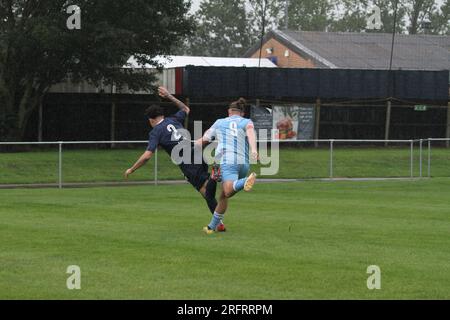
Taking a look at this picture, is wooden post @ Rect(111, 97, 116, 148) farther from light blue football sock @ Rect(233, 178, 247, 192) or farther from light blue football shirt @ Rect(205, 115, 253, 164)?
light blue football sock @ Rect(233, 178, 247, 192)

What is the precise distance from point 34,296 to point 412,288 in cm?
353

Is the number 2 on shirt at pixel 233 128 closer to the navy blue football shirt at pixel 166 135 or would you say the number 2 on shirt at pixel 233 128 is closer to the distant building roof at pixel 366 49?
the navy blue football shirt at pixel 166 135

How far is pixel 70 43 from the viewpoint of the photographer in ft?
115

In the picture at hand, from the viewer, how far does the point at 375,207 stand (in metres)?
20.5

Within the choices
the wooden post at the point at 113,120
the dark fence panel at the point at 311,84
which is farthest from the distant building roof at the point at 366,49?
the wooden post at the point at 113,120

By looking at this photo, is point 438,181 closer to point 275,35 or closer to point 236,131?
point 236,131

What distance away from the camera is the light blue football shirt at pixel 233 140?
14852mm

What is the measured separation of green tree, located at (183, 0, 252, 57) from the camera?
9500 cm

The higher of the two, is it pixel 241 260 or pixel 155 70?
pixel 155 70

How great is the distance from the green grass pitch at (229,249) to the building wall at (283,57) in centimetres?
3869

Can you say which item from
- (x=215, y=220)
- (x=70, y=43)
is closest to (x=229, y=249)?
(x=215, y=220)

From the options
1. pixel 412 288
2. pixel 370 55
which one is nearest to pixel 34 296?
pixel 412 288

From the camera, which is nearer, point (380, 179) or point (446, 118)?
point (380, 179)

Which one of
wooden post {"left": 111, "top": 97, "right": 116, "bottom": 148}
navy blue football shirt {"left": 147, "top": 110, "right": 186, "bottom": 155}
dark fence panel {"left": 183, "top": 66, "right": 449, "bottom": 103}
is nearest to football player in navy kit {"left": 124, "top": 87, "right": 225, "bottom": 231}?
navy blue football shirt {"left": 147, "top": 110, "right": 186, "bottom": 155}
